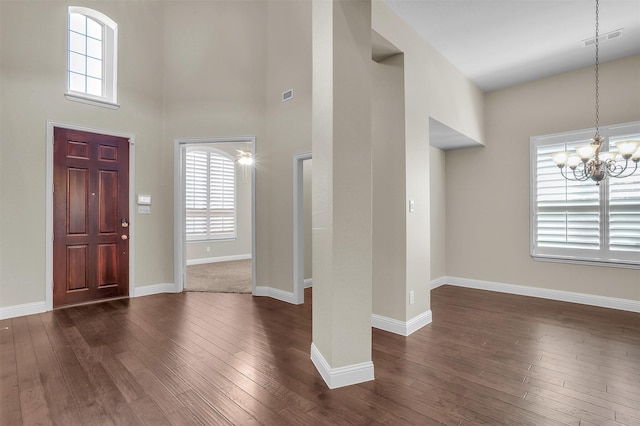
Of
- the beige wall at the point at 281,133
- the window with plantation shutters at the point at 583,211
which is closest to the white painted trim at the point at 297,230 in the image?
the beige wall at the point at 281,133

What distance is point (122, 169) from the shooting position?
183 inches

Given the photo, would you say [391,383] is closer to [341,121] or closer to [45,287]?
[341,121]

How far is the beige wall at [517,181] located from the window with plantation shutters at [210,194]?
5502 millimetres

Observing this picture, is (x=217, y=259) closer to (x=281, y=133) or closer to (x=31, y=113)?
(x=281, y=133)

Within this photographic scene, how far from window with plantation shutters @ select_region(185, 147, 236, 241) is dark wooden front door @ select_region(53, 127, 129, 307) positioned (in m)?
3.02

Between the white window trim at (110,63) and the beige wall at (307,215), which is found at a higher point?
the white window trim at (110,63)

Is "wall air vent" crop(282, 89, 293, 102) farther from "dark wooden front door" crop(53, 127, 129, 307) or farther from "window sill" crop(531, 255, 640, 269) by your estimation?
"window sill" crop(531, 255, 640, 269)

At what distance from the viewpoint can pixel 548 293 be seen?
465 centimetres

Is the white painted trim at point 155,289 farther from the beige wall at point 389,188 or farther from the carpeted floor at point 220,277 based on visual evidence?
the beige wall at point 389,188

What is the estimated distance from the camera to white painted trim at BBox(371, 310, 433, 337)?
322 centimetres

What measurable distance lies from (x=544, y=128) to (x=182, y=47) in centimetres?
581

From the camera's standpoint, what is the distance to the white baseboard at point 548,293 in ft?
13.4

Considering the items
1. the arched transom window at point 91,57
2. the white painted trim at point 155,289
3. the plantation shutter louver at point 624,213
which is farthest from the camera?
the white painted trim at point 155,289

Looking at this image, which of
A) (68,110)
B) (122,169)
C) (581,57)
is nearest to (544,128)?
(581,57)
